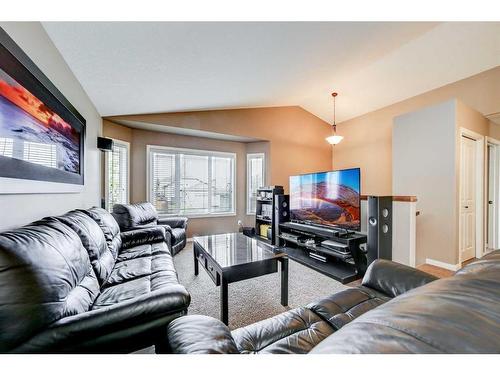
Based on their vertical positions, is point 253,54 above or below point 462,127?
above

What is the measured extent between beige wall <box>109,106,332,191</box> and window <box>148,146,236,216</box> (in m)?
0.73

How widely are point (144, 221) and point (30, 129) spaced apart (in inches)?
82.8

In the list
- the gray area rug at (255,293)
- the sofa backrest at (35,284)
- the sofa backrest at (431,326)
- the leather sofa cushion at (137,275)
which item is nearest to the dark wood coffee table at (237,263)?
the gray area rug at (255,293)

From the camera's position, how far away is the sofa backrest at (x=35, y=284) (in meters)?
0.81

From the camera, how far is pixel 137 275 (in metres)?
1.71

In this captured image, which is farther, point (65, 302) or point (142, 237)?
point (142, 237)

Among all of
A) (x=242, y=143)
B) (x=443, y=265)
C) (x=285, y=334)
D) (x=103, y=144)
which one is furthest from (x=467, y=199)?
(x=103, y=144)

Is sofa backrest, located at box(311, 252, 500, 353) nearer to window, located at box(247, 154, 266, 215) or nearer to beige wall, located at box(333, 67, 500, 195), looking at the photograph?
beige wall, located at box(333, 67, 500, 195)

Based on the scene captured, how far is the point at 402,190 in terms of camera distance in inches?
136

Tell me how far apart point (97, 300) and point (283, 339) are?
119cm

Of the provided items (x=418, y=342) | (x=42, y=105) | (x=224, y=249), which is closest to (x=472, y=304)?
(x=418, y=342)

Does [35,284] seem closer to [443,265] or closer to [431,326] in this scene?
[431,326]
